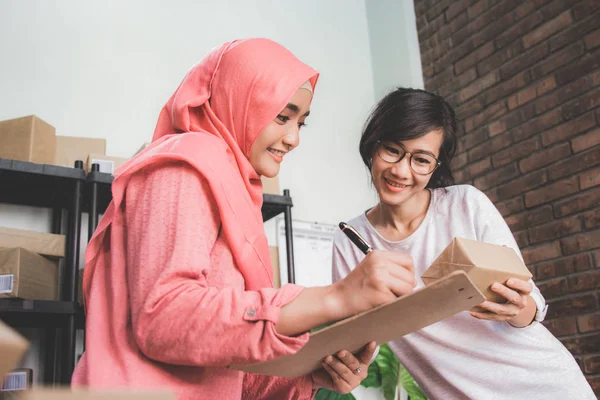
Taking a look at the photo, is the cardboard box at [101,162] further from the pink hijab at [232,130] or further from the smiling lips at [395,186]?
Result: the pink hijab at [232,130]

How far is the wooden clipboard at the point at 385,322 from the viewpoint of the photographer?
29.5 inches

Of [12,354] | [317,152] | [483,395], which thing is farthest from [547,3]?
[12,354]

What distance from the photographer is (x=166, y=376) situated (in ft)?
2.56

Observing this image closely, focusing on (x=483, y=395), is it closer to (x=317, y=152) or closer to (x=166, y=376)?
(x=166, y=376)

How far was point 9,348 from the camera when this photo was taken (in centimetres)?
29

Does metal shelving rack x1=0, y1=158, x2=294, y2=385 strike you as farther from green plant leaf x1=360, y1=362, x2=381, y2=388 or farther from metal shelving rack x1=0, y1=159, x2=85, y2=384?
green plant leaf x1=360, y1=362, x2=381, y2=388

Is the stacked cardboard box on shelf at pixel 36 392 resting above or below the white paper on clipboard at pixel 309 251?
below

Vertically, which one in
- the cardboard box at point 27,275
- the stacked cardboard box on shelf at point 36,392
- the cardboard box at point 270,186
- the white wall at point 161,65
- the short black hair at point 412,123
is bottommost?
the stacked cardboard box on shelf at point 36,392

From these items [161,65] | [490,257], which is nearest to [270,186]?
[161,65]

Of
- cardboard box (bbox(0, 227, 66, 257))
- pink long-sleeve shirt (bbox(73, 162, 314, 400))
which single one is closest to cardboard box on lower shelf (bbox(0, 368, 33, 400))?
cardboard box (bbox(0, 227, 66, 257))

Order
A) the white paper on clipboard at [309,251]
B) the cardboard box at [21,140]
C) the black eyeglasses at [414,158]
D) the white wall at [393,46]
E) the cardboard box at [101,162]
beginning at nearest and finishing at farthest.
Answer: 1. the black eyeglasses at [414,158]
2. the cardboard box at [21,140]
3. the cardboard box at [101,162]
4. the white paper on clipboard at [309,251]
5. the white wall at [393,46]

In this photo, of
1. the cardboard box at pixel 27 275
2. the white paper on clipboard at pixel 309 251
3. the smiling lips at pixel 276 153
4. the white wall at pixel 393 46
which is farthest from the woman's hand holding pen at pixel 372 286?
the white wall at pixel 393 46

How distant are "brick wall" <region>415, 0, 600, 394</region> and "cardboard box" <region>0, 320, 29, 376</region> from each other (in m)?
2.42

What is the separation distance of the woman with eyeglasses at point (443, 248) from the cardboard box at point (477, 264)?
4.5 inches
